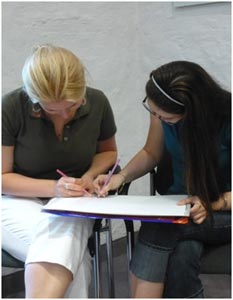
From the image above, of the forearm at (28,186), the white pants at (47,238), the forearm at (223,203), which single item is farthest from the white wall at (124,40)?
the forearm at (223,203)

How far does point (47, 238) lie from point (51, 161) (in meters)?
0.32

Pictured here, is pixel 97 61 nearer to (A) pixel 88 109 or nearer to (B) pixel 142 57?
(B) pixel 142 57

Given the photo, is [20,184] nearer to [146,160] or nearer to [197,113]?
[146,160]

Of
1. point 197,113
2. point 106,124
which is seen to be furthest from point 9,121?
point 197,113

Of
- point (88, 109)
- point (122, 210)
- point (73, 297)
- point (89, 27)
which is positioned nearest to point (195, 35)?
point (89, 27)

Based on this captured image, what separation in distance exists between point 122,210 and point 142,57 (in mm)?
1264

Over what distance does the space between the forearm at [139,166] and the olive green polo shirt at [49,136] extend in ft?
0.45

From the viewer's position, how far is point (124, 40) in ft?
7.73

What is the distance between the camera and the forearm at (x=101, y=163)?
5.38 feet

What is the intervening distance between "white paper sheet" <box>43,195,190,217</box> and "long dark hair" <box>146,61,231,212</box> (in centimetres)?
10

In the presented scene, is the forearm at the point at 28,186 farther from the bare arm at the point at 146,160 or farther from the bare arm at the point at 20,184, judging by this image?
the bare arm at the point at 146,160

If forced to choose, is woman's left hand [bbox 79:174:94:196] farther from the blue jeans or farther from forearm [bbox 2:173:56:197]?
the blue jeans

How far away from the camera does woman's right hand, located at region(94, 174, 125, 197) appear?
1536 millimetres

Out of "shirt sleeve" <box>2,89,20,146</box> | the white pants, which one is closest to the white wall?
"shirt sleeve" <box>2,89,20,146</box>
